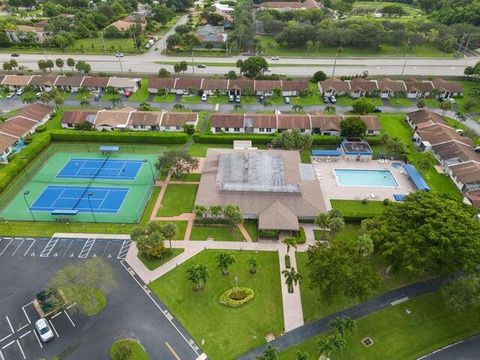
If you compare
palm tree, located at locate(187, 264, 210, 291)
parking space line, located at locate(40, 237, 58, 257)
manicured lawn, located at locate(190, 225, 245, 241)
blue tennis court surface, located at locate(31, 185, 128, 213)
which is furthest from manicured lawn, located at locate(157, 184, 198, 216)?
palm tree, located at locate(187, 264, 210, 291)

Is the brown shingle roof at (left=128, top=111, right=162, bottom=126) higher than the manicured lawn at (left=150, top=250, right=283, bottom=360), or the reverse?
the brown shingle roof at (left=128, top=111, right=162, bottom=126)

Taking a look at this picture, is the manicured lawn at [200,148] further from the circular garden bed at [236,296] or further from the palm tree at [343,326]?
the palm tree at [343,326]

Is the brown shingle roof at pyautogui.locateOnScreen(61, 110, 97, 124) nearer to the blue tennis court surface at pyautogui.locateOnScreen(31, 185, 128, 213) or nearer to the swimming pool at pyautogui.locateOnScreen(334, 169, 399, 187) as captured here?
the blue tennis court surface at pyautogui.locateOnScreen(31, 185, 128, 213)

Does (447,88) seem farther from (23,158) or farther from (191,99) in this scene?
(23,158)

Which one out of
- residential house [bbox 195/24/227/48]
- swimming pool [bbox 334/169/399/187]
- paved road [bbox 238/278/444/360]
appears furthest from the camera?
residential house [bbox 195/24/227/48]

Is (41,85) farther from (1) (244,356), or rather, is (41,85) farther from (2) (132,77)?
(1) (244,356)

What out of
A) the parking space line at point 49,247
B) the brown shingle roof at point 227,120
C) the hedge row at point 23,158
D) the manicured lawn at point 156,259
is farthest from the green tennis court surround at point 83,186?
the brown shingle roof at point 227,120

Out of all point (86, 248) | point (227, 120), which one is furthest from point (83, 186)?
point (227, 120)
